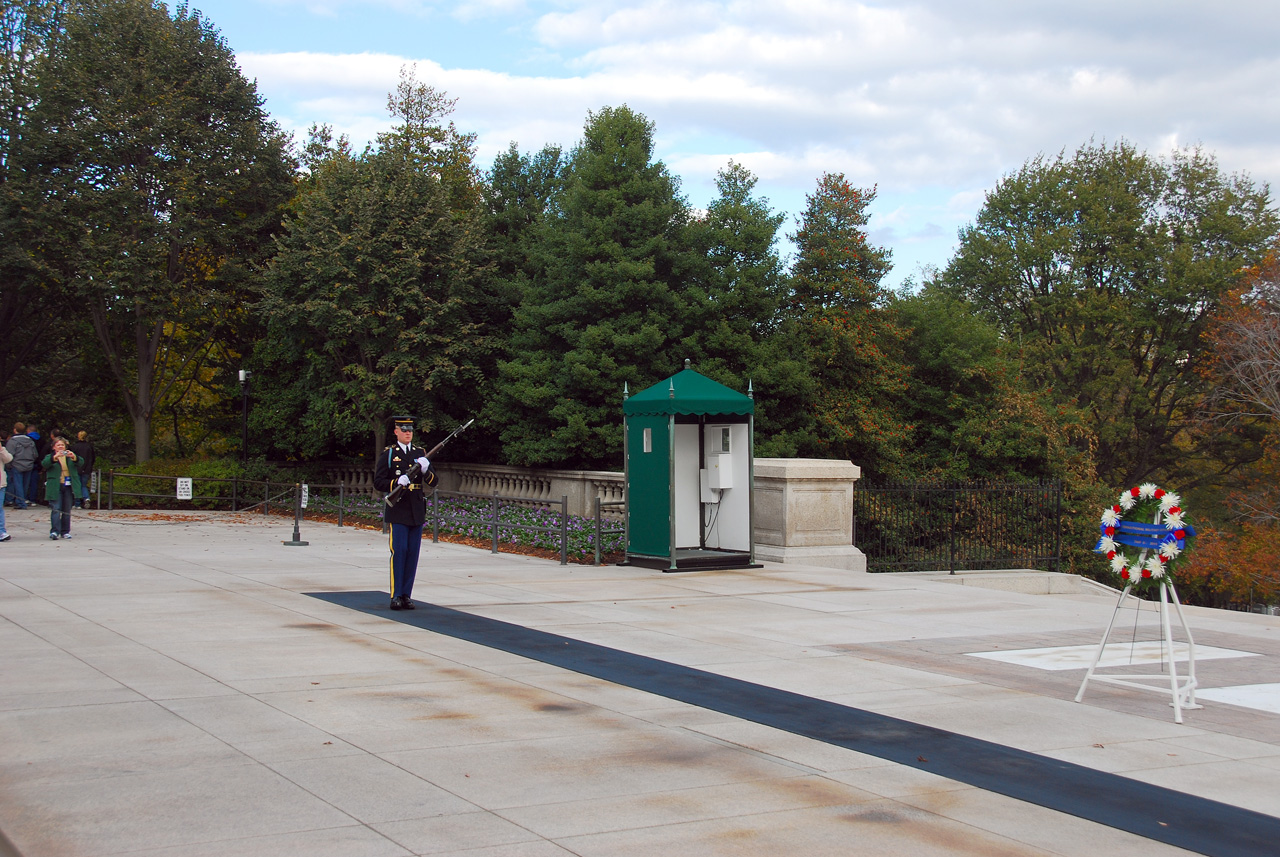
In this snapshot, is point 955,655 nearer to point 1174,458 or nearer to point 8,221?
point 8,221

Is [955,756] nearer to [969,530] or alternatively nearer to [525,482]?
[969,530]

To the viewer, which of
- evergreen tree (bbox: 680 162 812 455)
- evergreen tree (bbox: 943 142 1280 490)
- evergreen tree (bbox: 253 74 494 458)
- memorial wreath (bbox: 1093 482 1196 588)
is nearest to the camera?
memorial wreath (bbox: 1093 482 1196 588)

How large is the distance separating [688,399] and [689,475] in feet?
5.85

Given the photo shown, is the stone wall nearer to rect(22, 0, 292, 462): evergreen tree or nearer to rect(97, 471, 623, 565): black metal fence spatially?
rect(97, 471, 623, 565): black metal fence

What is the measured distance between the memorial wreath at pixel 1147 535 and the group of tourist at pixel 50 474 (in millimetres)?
16581

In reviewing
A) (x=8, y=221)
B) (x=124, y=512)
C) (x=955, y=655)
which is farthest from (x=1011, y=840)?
(x=8, y=221)

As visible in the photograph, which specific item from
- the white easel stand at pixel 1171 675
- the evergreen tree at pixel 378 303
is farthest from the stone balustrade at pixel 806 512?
the evergreen tree at pixel 378 303

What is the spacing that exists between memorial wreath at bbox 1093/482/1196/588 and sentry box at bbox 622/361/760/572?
807 cm

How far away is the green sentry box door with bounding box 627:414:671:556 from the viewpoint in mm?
16109

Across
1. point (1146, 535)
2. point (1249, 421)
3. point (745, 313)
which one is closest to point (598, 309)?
point (745, 313)

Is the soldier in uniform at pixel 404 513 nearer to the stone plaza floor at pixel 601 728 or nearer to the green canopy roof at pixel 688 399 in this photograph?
the stone plaza floor at pixel 601 728

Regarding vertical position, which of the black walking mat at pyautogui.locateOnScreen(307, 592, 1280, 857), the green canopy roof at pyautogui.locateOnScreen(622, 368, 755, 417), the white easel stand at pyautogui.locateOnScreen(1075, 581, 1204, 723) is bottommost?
the black walking mat at pyautogui.locateOnScreen(307, 592, 1280, 857)

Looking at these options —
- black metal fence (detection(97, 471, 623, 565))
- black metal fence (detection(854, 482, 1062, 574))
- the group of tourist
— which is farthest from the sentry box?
the group of tourist

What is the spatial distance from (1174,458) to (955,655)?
42.7 metres
